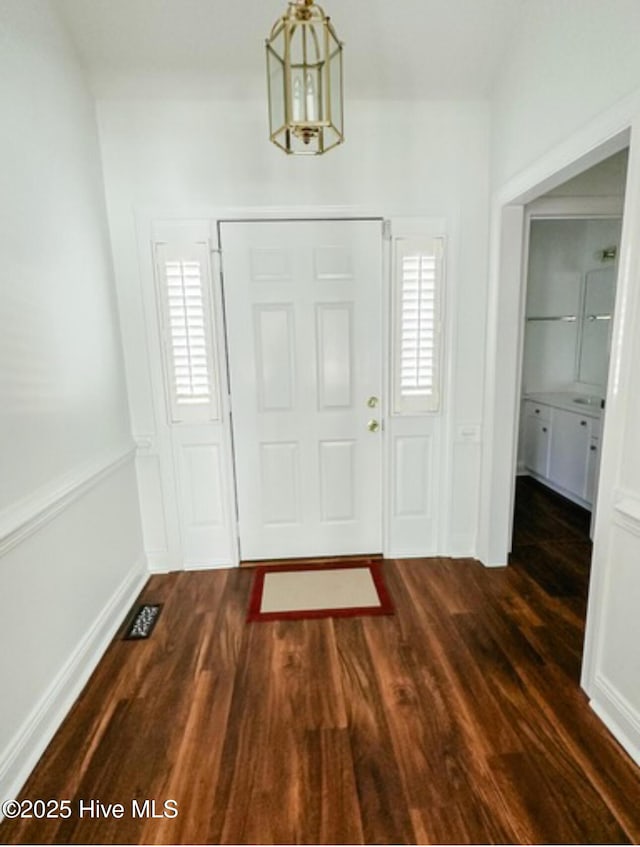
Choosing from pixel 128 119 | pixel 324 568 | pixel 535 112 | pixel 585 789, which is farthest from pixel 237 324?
pixel 585 789

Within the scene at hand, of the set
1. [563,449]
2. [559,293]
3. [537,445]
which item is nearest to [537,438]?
[537,445]

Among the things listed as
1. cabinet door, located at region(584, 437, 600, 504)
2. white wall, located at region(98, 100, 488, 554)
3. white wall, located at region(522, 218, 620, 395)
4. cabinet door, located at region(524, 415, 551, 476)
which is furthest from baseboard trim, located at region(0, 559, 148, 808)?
white wall, located at region(522, 218, 620, 395)

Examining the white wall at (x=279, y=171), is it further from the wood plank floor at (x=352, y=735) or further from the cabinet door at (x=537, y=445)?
the cabinet door at (x=537, y=445)

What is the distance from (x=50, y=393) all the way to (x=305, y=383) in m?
1.36

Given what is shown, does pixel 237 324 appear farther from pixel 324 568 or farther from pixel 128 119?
pixel 324 568

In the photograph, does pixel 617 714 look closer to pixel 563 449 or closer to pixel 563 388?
pixel 563 449

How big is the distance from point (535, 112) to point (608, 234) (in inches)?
101

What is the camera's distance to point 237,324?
99.9 inches

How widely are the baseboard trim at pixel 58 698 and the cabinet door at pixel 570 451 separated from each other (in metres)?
3.49

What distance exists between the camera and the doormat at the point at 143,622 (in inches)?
85.2

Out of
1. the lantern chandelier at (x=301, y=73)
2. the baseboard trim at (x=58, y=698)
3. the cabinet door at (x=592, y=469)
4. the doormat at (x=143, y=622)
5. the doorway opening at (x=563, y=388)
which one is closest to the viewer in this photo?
the lantern chandelier at (x=301, y=73)

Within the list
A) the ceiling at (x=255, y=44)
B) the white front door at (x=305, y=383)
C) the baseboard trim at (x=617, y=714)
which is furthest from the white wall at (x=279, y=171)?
the baseboard trim at (x=617, y=714)

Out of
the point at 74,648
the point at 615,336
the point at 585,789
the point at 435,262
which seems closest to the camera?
the point at 585,789

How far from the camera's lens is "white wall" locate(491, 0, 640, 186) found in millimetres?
1443
